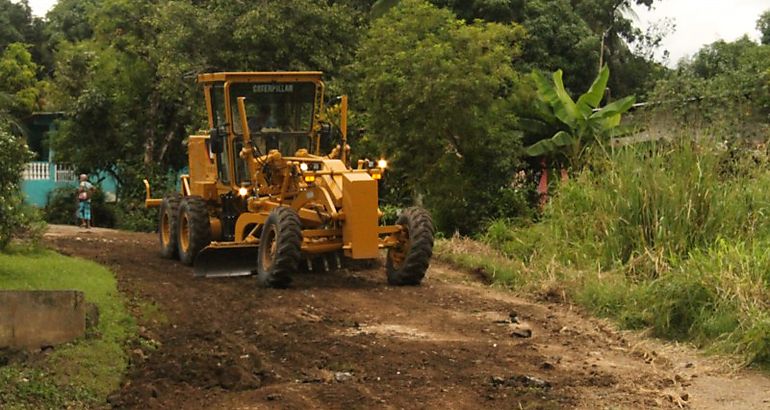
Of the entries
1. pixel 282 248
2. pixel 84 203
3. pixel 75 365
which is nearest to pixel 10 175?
pixel 282 248

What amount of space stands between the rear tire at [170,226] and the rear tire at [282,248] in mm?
3453

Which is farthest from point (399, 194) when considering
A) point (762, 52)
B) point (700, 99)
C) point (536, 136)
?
point (762, 52)

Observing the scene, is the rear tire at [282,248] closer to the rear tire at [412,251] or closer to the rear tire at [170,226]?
the rear tire at [412,251]

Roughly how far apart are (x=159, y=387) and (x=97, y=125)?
72.3 feet

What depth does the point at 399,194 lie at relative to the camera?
72.6 feet

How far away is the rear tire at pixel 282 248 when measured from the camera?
42.1 ft

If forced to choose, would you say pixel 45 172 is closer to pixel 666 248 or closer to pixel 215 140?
pixel 215 140

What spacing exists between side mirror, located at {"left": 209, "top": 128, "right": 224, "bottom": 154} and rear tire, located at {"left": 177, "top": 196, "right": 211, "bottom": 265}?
0.96 metres

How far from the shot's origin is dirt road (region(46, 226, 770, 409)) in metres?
7.74

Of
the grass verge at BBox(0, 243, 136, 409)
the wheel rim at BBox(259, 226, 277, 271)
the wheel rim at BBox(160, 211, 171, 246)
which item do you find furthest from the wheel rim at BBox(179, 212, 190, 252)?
the grass verge at BBox(0, 243, 136, 409)

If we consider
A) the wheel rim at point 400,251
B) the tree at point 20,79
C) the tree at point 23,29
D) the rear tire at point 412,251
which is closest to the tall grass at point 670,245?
the rear tire at point 412,251

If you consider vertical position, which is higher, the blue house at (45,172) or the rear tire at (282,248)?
the blue house at (45,172)

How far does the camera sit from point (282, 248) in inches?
505

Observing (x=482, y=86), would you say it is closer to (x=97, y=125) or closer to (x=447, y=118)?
(x=447, y=118)
